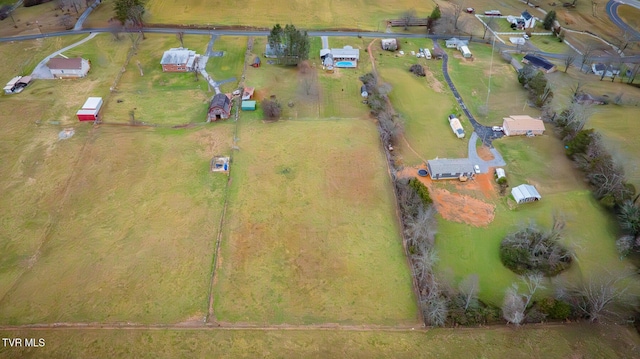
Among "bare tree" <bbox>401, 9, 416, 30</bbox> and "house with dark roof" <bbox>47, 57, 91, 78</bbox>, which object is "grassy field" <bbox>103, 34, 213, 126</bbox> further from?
"bare tree" <bbox>401, 9, 416, 30</bbox>

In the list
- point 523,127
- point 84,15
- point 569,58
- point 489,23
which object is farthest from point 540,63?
point 84,15

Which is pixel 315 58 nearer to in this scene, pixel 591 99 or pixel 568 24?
pixel 591 99

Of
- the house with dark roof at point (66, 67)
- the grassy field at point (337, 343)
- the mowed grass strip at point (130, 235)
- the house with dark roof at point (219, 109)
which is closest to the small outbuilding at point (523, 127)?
the grassy field at point (337, 343)

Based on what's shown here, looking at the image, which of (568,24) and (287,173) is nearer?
(287,173)

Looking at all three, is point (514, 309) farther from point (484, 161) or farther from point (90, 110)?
point (90, 110)

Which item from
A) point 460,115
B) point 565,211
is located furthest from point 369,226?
point 460,115

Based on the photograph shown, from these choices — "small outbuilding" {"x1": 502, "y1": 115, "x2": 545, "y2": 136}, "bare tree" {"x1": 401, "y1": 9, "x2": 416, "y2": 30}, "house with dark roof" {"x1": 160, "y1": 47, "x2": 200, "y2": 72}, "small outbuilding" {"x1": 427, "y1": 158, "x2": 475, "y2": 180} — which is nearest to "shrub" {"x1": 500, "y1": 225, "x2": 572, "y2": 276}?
"small outbuilding" {"x1": 427, "y1": 158, "x2": 475, "y2": 180}

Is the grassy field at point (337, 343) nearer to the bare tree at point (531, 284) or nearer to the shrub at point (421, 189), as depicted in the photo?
the bare tree at point (531, 284)
